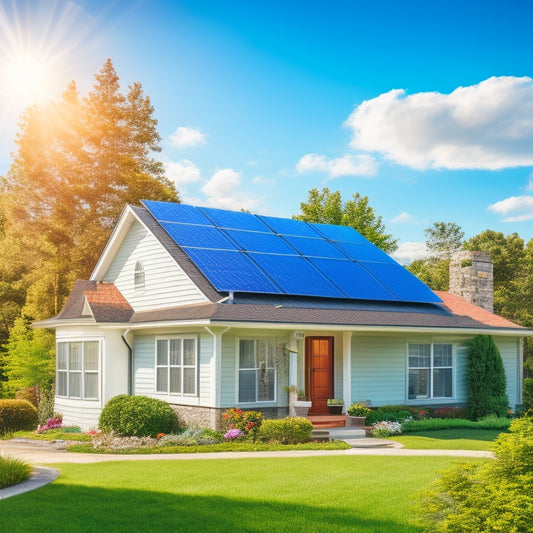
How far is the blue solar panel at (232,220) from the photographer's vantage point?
71.0 ft

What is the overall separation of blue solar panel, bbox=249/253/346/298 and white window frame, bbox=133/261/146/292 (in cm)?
355

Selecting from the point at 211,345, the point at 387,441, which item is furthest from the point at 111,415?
the point at 387,441

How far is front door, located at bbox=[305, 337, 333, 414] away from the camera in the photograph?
19.0 metres

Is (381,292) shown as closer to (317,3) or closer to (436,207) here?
(317,3)

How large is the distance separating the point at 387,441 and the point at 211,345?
15.8 ft

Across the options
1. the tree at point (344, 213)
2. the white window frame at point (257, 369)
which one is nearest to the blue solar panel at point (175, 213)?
the white window frame at point (257, 369)


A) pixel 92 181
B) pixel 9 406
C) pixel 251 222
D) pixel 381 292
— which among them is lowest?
pixel 9 406

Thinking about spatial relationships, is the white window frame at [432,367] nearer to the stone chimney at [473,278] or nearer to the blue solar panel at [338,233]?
the stone chimney at [473,278]

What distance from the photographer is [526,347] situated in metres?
39.4

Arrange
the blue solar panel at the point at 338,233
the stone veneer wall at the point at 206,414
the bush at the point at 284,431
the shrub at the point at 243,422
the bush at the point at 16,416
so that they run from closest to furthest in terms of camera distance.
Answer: the bush at the point at 284,431 < the shrub at the point at 243,422 < the stone veneer wall at the point at 206,414 < the bush at the point at 16,416 < the blue solar panel at the point at 338,233

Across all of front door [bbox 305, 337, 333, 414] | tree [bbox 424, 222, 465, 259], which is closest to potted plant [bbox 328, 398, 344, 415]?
front door [bbox 305, 337, 333, 414]

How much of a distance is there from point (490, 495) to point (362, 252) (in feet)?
57.9

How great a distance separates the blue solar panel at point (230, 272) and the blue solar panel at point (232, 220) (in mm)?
2325

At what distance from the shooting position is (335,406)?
719 inches
